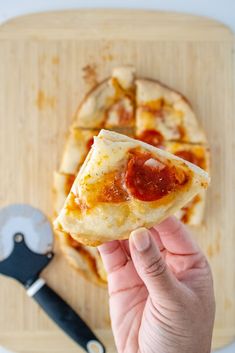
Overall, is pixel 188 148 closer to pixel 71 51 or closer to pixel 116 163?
pixel 71 51

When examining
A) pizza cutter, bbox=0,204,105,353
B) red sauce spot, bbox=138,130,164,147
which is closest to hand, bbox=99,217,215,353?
pizza cutter, bbox=0,204,105,353

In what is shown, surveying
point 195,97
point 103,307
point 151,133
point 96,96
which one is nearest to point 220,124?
point 195,97

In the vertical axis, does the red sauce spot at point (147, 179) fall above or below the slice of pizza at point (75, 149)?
above

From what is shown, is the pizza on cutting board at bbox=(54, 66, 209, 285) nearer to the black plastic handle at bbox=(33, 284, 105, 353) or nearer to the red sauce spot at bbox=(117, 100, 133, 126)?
the red sauce spot at bbox=(117, 100, 133, 126)

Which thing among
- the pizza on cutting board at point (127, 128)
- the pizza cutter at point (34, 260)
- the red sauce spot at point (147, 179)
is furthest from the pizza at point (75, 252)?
the red sauce spot at point (147, 179)

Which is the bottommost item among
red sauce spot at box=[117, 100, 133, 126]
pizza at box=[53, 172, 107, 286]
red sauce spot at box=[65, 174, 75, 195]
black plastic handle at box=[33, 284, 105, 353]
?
black plastic handle at box=[33, 284, 105, 353]

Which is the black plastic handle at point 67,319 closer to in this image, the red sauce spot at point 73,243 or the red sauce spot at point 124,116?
the red sauce spot at point 73,243

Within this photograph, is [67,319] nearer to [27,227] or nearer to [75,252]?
[75,252]
